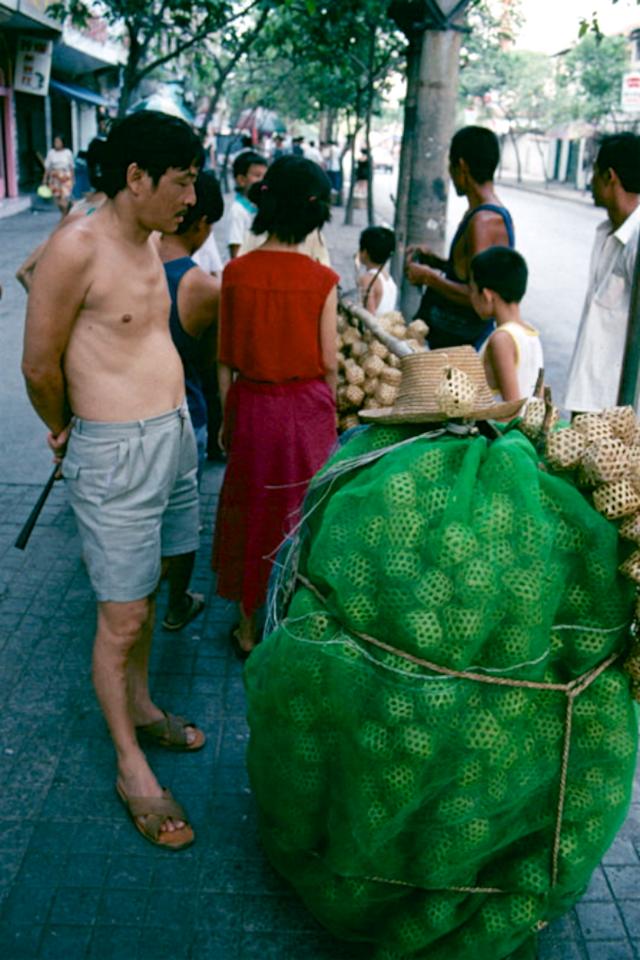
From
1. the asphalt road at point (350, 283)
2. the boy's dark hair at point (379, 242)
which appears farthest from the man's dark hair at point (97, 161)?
the asphalt road at point (350, 283)

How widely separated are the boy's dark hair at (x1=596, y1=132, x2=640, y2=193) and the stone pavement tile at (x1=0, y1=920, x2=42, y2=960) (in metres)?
3.91

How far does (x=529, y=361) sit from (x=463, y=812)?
2099 mm

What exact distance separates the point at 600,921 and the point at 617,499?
134cm

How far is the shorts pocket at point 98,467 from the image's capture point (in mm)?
2844

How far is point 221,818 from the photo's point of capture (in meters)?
3.05

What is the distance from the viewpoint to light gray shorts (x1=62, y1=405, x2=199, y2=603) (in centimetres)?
285

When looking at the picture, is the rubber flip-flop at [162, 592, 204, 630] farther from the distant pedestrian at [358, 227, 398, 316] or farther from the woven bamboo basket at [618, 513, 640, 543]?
the woven bamboo basket at [618, 513, 640, 543]

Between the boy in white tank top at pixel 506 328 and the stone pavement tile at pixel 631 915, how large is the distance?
183 cm

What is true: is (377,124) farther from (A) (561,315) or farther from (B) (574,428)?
(B) (574,428)

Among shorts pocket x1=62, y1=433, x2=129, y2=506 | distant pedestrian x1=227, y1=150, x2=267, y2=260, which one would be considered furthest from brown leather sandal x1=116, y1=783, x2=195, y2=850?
distant pedestrian x1=227, y1=150, x2=267, y2=260

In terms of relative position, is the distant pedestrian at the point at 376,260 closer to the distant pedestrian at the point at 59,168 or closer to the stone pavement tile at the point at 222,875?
the stone pavement tile at the point at 222,875

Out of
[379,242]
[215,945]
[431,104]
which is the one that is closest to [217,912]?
[215,945]

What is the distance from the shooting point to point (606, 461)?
7.03 feet

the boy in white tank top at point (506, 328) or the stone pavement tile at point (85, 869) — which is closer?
the stone pavement tile at point (85, 869)
